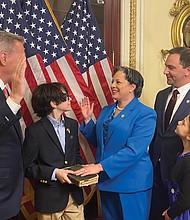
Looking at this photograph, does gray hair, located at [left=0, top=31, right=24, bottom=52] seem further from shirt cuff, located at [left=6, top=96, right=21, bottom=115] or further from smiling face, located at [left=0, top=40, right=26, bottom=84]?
shirt cuff, located at [left=6, top=96, right=21, bottom=115]

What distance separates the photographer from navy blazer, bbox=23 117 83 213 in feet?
6.85

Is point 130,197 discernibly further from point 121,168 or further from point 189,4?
point 189,4

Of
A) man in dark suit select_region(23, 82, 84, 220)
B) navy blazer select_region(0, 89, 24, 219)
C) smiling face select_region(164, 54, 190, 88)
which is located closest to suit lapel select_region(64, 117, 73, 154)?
man in dark suit select_region(23, 82, 84, 220)

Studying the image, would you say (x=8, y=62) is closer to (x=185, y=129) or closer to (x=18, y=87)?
(x=18, y=87)

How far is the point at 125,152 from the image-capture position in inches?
87.4

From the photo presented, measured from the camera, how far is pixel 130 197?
2.31 m

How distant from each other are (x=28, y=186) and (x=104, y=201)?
1.79ft

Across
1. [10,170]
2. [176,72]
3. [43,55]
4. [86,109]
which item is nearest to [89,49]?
[43,55]

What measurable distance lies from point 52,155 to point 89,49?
1.03m

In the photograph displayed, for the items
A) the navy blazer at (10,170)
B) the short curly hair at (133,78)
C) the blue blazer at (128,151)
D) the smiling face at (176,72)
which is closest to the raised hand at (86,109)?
the blue blazer at (128,151)

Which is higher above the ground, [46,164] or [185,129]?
[185,129]

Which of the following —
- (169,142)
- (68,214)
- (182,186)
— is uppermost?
(169,142)

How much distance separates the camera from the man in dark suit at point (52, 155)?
2.09 meters

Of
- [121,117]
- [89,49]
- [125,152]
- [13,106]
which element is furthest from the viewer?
[89,49]
